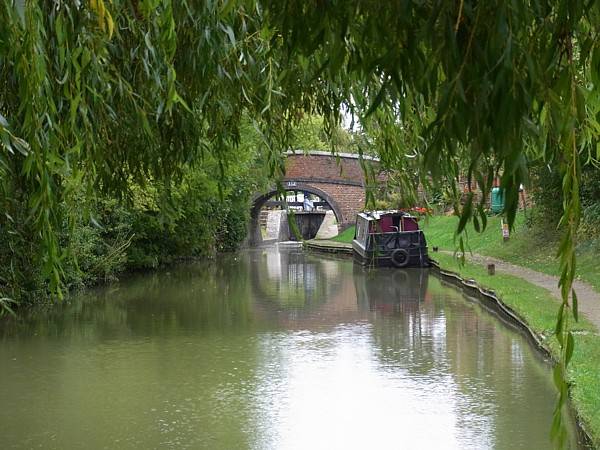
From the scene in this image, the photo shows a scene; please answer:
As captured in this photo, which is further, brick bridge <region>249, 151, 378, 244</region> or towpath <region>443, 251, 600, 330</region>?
brick bridge <region>249, 151, 378, 244</region>

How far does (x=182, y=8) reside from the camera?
3666 millimetres

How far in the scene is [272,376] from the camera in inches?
407

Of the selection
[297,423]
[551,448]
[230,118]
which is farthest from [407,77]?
[297,423]

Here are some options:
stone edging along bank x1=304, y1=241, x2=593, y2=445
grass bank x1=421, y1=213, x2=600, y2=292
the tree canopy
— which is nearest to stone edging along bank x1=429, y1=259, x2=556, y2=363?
stone edging along bank x1=304, y1=241, x2=593, y2=445

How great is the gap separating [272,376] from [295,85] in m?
6.80

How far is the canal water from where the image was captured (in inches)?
318

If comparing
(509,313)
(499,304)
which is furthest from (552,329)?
(499,304)

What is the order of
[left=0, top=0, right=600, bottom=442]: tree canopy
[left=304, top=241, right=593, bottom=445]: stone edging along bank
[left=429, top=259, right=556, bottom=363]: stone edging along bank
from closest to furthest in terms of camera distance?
[left=0, top=0, right=600, bottom=442]: tree canopy, [left=304, top=241, right=593, bottom=445]: stone edging along bank, [left=429, top=259, right=556, bottom=363]: stone edging along bank

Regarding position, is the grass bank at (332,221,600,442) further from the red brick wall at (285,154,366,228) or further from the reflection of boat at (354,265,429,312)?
the red brick wall at (285,154,366,228)

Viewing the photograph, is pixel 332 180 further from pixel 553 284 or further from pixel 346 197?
pixel 553 284

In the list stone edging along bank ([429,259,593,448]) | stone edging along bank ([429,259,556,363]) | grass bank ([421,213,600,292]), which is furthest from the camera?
grass bank ([421,213,600,292])

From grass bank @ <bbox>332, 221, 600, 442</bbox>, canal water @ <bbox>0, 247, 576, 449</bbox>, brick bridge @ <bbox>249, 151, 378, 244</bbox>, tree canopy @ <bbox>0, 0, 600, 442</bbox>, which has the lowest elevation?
canal water @ <bbox>0, 247, 576, 449</bbox>

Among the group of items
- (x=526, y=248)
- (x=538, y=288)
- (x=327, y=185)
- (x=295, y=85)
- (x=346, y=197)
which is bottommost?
(x=538, y=288)

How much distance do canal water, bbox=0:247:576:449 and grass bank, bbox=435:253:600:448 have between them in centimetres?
29
